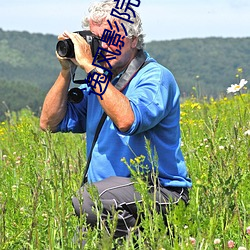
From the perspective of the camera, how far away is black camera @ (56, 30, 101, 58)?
11.4 feet

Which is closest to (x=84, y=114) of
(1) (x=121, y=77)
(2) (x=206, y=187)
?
(1) (x=121, y=77)

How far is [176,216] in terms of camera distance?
2234mm

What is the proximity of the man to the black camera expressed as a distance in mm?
28

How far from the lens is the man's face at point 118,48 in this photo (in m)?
3.57

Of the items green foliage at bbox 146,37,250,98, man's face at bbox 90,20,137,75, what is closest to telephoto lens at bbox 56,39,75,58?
man's face at bbox 90,20,137,75

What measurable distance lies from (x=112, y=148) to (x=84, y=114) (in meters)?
0.57

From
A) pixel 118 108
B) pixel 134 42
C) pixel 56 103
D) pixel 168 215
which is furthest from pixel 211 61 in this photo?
pixel 168 215

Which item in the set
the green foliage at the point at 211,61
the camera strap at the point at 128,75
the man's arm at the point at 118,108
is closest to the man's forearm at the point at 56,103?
the camera strap at the point at 128,75

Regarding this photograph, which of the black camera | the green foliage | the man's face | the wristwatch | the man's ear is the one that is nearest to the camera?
the wristwatch

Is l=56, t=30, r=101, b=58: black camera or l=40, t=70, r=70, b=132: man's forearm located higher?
l=56, t=30, r=101, b=58: black camera

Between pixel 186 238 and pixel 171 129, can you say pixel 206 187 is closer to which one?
pixel 186 238

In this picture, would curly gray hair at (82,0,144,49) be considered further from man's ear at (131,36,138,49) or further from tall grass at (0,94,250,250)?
tall grass at (0,94,250,250)

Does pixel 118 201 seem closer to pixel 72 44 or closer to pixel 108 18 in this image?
pixel 72 44

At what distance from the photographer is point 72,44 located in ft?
11.5
